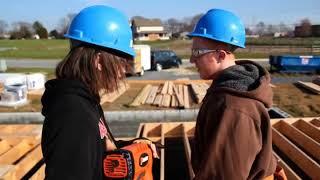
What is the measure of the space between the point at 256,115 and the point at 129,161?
74cm

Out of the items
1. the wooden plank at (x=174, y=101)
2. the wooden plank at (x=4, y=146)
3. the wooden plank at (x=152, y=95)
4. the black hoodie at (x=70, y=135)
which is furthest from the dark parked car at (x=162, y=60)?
the black hoodie at (x=70, y=135)

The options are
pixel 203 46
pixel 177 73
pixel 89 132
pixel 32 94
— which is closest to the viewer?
pixel 89 132

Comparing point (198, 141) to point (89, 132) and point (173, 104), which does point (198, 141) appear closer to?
point (89, 132)

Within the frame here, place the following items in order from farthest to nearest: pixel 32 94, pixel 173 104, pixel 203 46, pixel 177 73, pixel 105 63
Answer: pixel 177 73 → pixel 32 94 → pixel 173 104 → pixel 203 46 → pixel 105 63

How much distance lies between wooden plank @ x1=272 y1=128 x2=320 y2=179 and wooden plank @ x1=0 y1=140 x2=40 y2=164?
3.73 metres

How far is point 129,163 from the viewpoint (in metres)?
2.11

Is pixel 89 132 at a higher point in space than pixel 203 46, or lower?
lower

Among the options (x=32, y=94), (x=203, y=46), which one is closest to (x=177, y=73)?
(x=32, y=94)

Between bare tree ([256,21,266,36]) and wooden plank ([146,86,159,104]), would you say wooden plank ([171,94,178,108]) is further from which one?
bare tree ([256,21,266,36])

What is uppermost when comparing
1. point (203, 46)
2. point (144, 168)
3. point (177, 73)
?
point (203, 46)

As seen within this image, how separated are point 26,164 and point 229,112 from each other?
3586 millimetres

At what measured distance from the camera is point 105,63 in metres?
2.01

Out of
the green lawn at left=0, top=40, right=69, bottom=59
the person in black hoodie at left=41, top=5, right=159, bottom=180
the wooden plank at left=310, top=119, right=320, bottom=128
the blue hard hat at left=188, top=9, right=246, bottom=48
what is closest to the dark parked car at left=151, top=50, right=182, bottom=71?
the green lawn at left=0, top=40, right=69, bottom=59

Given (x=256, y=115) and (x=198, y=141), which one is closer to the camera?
(x=256, y=115)
